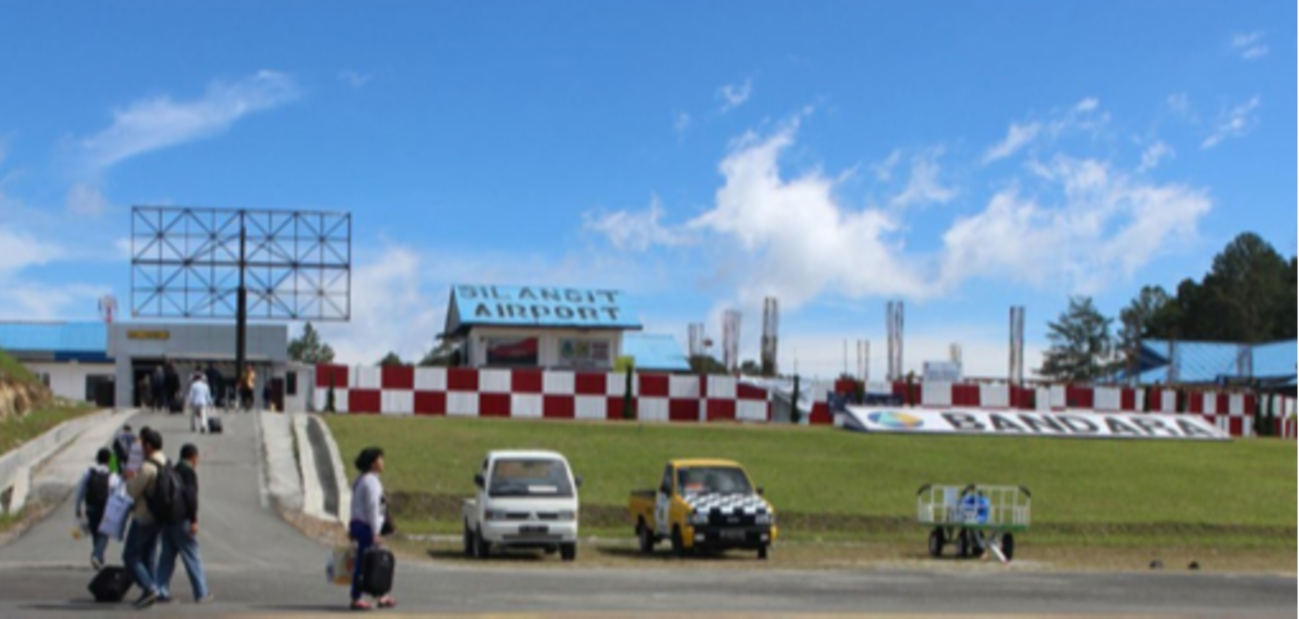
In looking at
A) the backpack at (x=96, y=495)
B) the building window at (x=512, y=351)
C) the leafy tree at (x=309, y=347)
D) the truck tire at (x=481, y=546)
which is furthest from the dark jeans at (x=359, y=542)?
the leafy tree at (x=309, y=347)

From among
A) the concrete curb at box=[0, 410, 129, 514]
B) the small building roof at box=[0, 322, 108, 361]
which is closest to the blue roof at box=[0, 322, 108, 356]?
the small building roof at box=[0, 322, 108, 361]

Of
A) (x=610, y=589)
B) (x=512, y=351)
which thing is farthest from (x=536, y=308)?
(x=610, y=589)

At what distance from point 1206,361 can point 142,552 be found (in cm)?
9787

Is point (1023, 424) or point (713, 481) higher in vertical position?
point (1023, 424)

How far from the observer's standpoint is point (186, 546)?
13.9 metres

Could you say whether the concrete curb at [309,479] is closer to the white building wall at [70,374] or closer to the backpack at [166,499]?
the backpack at [166,499]

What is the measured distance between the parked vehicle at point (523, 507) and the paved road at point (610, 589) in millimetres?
1044

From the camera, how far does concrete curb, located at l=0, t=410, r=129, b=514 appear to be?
2441cm

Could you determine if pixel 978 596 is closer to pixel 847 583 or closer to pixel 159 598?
pixel 847 583

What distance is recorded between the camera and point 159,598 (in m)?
14.2

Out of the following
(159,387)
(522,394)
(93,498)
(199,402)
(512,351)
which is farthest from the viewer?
(512,351)

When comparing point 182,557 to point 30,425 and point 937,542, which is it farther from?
point 30,425

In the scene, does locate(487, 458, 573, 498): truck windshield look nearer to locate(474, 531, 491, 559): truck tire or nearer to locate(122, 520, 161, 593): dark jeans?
locate(474, 531, 491, 559): truck tire

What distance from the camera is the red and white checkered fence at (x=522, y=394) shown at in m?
45.7
